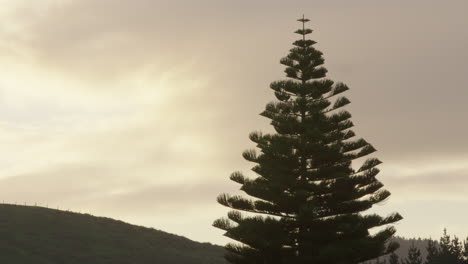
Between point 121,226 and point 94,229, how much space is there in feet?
20.3

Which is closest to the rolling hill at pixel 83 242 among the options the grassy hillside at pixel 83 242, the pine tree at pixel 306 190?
the grassy hillside at pixel 83 242

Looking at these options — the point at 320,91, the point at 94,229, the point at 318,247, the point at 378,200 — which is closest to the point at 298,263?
the point at 318,247

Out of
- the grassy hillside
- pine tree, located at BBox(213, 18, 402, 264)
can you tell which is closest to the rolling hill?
the grassy hillside

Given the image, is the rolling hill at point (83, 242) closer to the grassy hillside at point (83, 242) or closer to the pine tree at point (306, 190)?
the grassy hillside at point (83, 242)

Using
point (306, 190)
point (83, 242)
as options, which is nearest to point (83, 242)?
point (83, 242)

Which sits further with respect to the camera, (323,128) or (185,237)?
(185,237)

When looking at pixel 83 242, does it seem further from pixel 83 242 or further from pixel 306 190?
pixel 306 190

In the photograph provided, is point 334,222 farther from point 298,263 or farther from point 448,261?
point 448,261

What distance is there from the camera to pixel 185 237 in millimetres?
105062

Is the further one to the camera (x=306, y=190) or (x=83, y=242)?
(x=83, y=242)

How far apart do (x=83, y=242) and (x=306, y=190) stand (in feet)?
180

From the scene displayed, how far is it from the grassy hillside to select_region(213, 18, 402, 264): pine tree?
40.5 meters

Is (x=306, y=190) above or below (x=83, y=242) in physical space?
below

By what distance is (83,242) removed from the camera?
91.4 m
